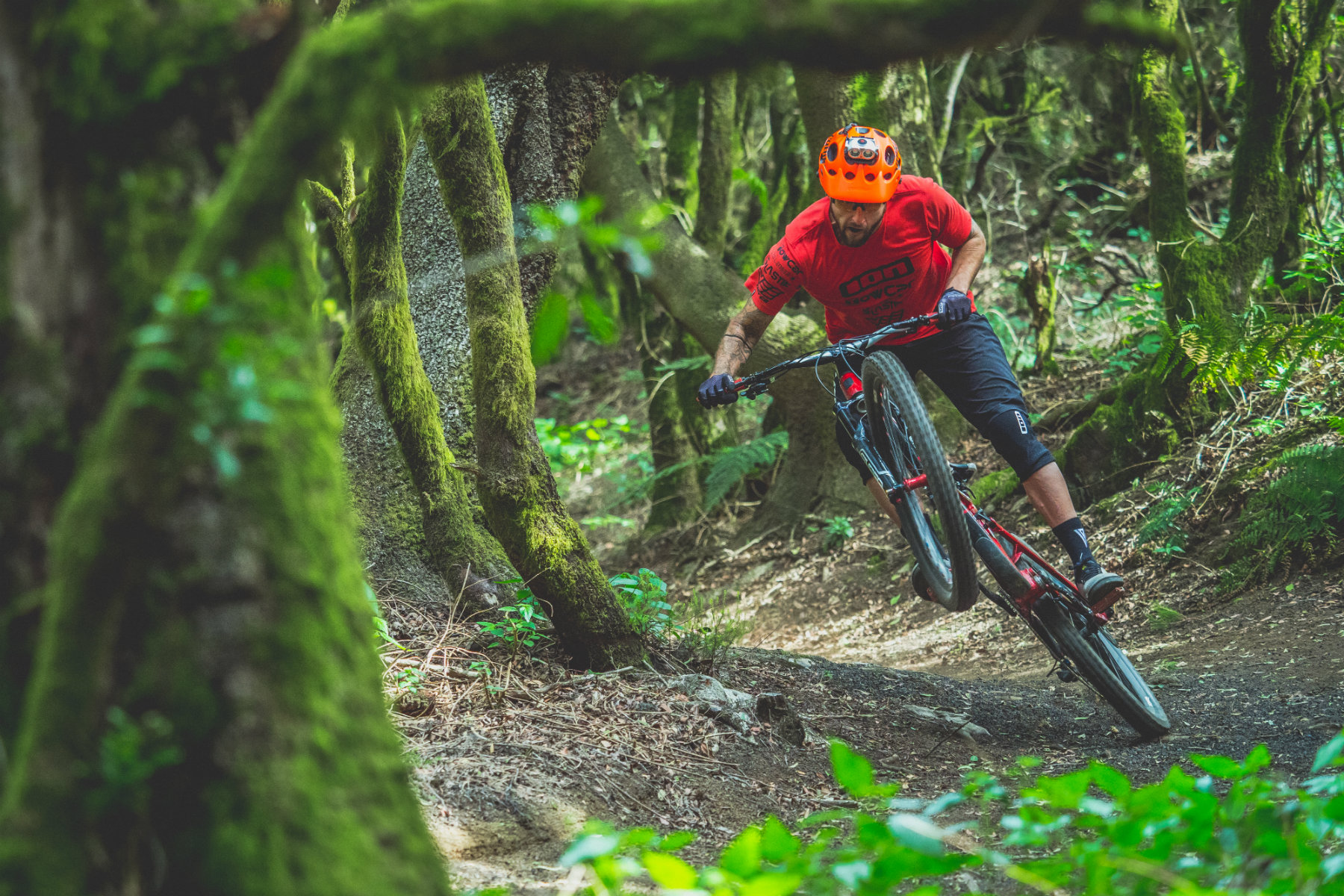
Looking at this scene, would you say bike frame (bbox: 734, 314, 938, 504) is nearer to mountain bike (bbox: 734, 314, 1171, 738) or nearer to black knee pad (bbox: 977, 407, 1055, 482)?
mountain bike (bbox: 734, 314, 1171, 738)

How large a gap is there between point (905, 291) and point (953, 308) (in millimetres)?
597

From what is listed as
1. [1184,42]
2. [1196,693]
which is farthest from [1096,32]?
[1196,693]

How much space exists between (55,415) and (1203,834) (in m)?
1.86

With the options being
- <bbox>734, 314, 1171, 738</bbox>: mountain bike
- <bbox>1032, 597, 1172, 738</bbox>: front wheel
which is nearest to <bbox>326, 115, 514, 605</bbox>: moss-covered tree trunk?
<bbox>734, 314, 1171, 738</bbox>: mountain bike

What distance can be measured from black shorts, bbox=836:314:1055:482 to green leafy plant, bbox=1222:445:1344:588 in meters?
2.25

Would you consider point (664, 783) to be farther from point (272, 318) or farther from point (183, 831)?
point (272, 318)

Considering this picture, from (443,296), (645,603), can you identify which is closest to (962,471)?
(645,603)

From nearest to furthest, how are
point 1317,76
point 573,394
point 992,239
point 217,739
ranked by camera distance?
point 217,739 < point 1317,76 < point 992,239 < point 573,394

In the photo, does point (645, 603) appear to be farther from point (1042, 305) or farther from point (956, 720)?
point (1042, 305)

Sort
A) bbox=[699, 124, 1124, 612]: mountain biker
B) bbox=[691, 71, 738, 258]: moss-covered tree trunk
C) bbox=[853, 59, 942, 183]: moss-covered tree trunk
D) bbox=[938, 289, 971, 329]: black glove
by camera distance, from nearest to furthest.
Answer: bbox=[938, 289, 971, 329]: black glove → bbox=[699, 124, 1124, 612]: mountain biker → bbox=[853, 59, 942, 183]: moss-covered tree trunk → bbox=[691, 71, 738, 258]: moss-covered tree trunk

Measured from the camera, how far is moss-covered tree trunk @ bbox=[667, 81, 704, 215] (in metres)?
10.9

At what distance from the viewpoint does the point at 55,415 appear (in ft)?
4.57

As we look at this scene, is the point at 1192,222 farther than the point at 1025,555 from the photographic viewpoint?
Yes

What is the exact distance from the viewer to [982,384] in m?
4.42
